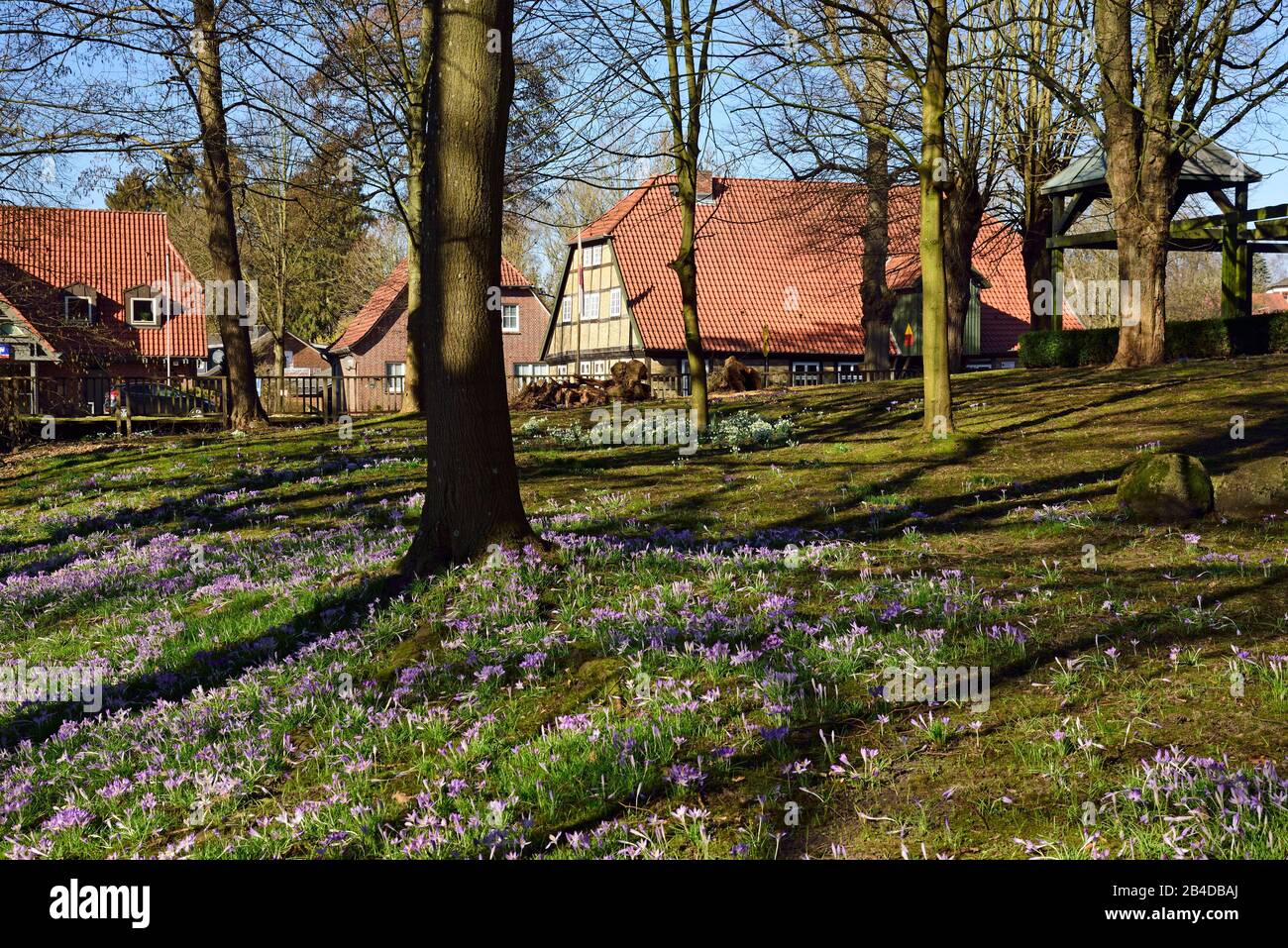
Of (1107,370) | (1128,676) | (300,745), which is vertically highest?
(1107,370)

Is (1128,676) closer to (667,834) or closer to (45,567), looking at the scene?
(667,834)

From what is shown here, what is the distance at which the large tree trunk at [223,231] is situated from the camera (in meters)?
23.8

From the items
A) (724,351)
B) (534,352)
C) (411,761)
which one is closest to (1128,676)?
(411,761)

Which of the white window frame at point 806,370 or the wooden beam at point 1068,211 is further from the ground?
the wooden beam at point 1068,211

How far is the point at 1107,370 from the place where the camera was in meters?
21.5

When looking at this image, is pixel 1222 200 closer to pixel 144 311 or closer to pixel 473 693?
pixel 473 693

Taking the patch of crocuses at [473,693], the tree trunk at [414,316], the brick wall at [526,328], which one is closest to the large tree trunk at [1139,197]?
the tree trunk at [414,316]

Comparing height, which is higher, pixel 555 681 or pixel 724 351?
pixel 724 351

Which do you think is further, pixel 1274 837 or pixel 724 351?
pixel 724 351

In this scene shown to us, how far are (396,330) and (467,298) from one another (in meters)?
58.9

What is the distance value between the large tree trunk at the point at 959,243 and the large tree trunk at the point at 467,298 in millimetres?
23900

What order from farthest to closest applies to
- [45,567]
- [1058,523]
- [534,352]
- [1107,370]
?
1. [534,352]
2. [1107,370]
3. [45,567]
4. [1058,523]

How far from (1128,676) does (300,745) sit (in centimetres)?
450

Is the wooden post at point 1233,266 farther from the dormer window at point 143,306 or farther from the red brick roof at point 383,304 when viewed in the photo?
the dormer window at point 143,306
